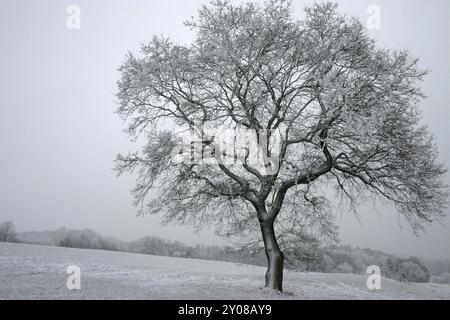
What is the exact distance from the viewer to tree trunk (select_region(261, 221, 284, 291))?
15000mm

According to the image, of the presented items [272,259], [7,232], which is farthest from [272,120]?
[7,232]

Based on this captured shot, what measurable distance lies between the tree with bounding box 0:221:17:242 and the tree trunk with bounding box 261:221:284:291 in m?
33.9

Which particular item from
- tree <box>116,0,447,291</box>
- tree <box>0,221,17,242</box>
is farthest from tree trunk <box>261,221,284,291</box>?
tree <box>0,221,17,242</box>

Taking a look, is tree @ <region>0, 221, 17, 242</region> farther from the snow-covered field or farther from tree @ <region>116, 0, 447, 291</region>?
tree @ <region>116, 0, 447, 291</region>

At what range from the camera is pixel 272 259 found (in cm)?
1517

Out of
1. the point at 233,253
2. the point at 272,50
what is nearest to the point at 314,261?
the point at 233,253

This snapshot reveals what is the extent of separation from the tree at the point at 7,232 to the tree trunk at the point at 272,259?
111 feet

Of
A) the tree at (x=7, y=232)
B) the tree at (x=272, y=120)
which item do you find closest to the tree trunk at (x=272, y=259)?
the tree at (x=272, y=120)

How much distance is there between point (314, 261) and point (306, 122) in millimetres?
6110

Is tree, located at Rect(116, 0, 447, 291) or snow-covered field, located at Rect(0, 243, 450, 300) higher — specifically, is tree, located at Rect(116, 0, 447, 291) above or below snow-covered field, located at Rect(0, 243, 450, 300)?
above

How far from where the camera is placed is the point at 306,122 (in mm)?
14906

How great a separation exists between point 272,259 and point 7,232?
116 ft

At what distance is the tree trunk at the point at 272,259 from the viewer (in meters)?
15.0
